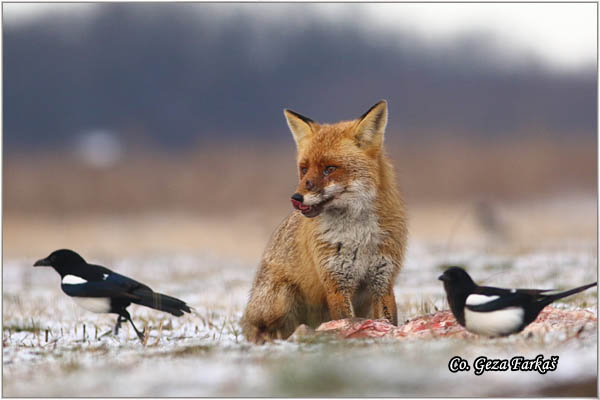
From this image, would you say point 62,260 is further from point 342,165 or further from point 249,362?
point 342,165

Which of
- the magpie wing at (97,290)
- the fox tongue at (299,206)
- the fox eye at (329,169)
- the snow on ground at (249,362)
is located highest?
the fox eye at (329,169)

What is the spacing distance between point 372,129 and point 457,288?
201 cm

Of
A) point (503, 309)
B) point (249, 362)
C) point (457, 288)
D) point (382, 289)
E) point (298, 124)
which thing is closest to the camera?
point (249, 362)

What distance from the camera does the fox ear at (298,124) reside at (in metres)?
8.32

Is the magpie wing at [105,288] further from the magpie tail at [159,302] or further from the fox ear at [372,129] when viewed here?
the fox ear at [372,129]

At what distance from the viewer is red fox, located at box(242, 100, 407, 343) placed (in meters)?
7.70

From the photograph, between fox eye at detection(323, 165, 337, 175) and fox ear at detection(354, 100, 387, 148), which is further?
fox ear at detection(354, 100, 387, 148)

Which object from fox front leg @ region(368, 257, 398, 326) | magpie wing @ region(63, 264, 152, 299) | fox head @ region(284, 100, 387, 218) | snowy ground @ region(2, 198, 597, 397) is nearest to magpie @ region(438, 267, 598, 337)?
snowy ground @ region(2, 198, 597, 397)

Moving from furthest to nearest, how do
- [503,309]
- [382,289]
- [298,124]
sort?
1. [298,124]
2. [382,289]
3. [503,309]

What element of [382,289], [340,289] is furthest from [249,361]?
[382,289]

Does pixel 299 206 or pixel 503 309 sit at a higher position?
pixel 299 206

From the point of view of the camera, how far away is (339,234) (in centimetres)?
795

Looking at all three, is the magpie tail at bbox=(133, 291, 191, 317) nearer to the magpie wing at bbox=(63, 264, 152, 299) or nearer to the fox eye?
the magpie wing at bbox=(63, 264, 152, 299)

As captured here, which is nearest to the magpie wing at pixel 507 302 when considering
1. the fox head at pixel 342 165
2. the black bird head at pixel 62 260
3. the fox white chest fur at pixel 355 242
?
the fox white chest fur at pixel 355 242
